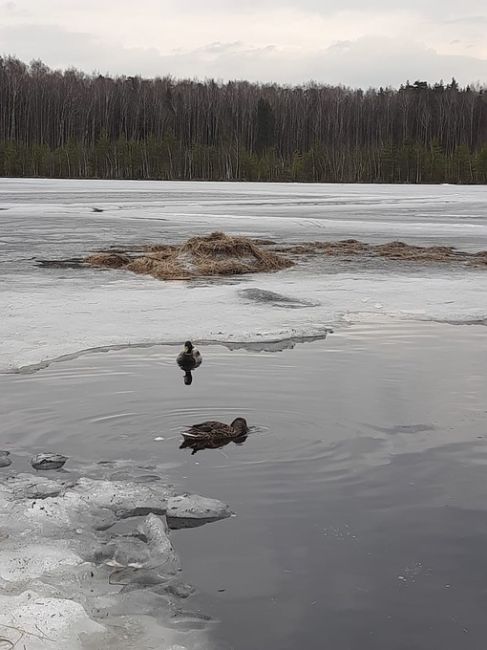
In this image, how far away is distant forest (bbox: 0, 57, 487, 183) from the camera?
66.2 m

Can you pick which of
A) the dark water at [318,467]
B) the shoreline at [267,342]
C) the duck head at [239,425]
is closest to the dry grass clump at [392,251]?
the shoreline at [267,342]

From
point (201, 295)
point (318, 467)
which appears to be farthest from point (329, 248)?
point (318, 467)

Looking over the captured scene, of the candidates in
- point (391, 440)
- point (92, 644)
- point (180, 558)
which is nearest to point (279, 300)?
point (391, 440)

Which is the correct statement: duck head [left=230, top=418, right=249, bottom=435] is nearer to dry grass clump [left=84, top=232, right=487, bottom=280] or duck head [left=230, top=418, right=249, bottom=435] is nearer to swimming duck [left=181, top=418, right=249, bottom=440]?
swimming duck [left=181, top=418, right=249, bottom=440]

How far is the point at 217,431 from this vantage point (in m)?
4.67

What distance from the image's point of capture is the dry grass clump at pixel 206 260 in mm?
12008

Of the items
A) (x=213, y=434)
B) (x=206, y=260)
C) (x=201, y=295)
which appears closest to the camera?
(x=213, y=434)

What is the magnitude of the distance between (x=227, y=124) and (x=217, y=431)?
79.4m

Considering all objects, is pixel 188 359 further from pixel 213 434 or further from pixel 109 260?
pixel 109 260

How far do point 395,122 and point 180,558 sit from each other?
8726cm

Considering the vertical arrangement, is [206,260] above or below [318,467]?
above

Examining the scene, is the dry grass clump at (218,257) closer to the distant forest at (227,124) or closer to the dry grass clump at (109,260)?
the dry grass clump at (109,260)

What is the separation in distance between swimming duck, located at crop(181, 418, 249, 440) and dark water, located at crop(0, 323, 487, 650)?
94 mm

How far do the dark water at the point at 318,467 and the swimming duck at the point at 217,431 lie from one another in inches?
3.7
